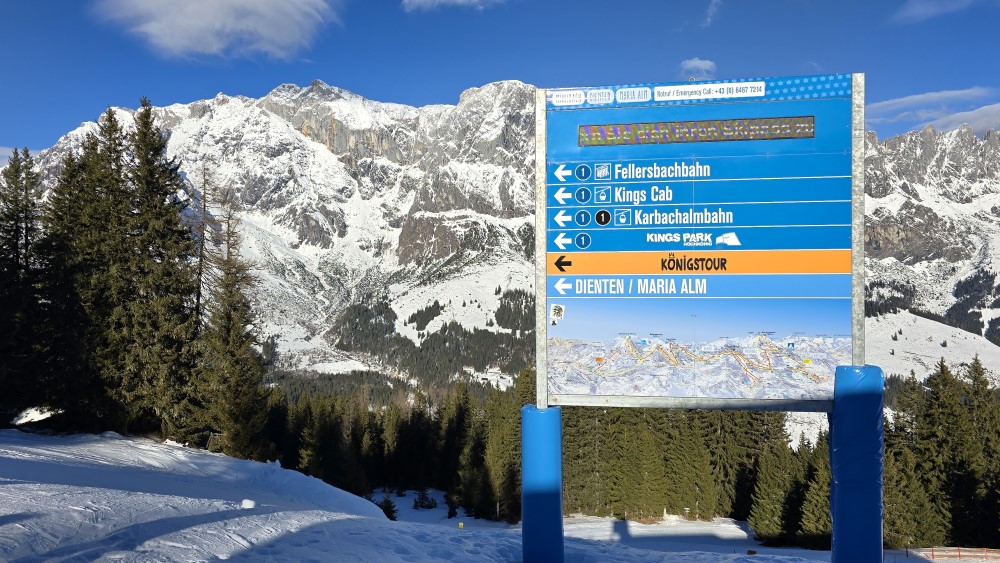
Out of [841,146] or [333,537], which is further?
[333,537]

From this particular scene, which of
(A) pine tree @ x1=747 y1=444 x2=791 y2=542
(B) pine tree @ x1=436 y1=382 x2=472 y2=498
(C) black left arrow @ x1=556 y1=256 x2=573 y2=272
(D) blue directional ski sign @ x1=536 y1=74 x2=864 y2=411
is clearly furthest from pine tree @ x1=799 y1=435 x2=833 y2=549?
(B) pine tree @ x1=436 y1=382 x2=472 y2=498

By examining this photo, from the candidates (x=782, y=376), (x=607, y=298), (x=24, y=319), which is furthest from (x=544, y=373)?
(x=24, y=319)

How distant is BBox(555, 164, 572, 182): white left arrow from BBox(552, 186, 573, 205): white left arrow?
0.12m

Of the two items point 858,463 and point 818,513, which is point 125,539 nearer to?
point 858,463

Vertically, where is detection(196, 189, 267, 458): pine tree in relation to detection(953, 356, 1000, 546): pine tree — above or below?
above

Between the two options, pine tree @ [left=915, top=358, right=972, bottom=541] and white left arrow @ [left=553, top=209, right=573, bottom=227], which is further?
pine tree @ [left=915, top=358, right=972, bottom=541]

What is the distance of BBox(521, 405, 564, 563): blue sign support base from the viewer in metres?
7.92

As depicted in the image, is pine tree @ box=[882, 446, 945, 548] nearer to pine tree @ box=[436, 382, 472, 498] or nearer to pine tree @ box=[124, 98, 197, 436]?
pine tree @ box=[124, 98, 197, 436]

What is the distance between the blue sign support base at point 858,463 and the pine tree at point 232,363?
85.3 feet

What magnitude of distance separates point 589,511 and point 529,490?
140 ft

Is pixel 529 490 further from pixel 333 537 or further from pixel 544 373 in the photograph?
pixel 333 537

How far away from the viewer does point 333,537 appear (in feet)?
28.1

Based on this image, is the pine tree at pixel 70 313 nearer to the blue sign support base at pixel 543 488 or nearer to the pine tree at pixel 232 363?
the pine tree at pixel 232 363

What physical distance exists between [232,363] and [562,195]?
24985mm
